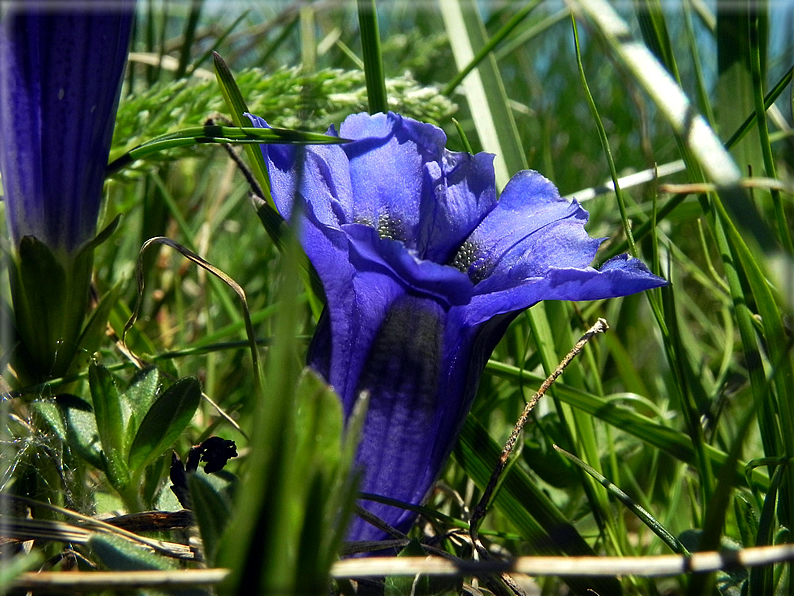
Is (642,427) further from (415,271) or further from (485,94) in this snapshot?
(485,94)

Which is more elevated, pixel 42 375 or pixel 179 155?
pixel 179 155

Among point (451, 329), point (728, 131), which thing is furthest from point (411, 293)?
point (728, 131)

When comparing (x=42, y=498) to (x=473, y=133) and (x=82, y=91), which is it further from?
(x=473, y=133)

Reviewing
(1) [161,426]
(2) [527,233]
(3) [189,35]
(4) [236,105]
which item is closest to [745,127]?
(2) [527,233]

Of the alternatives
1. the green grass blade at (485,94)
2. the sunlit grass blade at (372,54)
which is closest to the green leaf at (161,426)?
the sunlit grass blade at (372,54)

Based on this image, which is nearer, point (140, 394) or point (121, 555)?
point (121, 555)

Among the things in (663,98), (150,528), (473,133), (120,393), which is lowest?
(150,528)

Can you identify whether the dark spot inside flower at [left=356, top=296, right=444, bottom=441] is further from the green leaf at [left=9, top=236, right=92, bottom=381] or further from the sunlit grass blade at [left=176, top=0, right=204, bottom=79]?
the sunlit grass blade at [left=176, top=0, right=204, bottom=79]
